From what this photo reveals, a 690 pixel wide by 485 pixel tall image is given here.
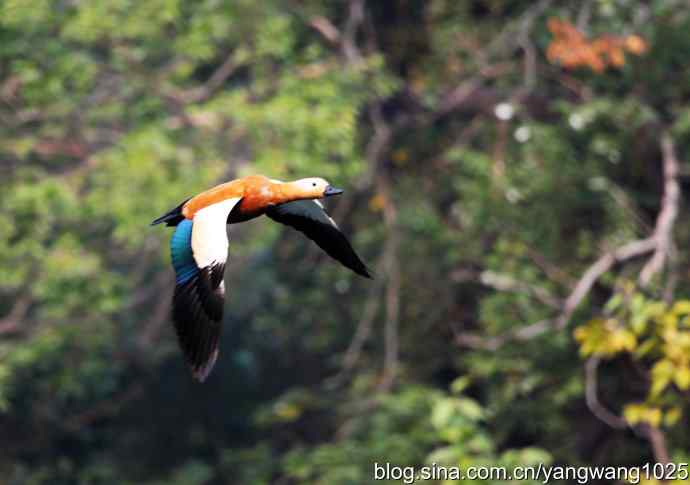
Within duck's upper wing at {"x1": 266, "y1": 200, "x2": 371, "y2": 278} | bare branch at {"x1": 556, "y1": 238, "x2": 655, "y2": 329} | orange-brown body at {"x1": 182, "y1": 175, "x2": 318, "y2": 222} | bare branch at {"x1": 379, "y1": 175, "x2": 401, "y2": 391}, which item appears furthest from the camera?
bare branch at {"x1": 379, "y1": 175, "x2": 401, "y2": 391}

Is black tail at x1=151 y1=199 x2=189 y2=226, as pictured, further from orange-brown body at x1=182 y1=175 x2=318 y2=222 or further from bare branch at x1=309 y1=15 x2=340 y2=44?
bare branch at x1=309 y1=15 x2=340 y2=44

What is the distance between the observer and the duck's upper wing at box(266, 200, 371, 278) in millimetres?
5055

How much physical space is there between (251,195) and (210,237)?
1.06 feet

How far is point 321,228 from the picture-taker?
5105 mm

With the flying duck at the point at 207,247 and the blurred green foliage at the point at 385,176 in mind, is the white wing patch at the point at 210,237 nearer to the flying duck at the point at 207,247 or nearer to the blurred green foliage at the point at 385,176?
the flying duck at the point at 207,247

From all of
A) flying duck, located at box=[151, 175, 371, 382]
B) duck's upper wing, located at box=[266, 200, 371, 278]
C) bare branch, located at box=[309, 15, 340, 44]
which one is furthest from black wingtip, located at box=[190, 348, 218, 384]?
bare branch, located at box=[309, 15, 340, 44]

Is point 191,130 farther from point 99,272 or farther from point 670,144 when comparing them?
point 670,144

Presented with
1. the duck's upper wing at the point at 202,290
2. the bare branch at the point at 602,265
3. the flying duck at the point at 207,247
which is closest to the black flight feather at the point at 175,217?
the flying duck at the point at 207,247

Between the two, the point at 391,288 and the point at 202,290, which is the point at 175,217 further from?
the point at 391,288

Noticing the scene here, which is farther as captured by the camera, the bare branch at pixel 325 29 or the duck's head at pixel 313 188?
the bare branch at pixel 325 29

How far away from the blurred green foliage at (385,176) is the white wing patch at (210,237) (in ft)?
12.1

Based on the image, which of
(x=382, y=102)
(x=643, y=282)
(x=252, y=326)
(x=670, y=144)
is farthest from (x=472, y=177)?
(x=252, y=326)

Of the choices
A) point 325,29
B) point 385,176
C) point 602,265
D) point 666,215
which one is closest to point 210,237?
point 602,265

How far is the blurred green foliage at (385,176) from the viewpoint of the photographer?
9.22 m
